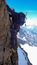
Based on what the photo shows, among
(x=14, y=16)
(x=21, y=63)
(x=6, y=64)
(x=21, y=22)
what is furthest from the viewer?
(x=21, y=63)

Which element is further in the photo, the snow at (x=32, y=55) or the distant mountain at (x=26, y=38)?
the distant mountain at (x=26, y=38)

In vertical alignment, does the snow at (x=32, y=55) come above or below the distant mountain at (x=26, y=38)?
above

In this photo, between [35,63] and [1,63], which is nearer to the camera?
[1,63]

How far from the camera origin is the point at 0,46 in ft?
39.1

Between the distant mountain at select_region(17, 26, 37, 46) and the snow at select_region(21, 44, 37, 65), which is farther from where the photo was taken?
the distant mountain at select_region(17, 26, 37, 46)

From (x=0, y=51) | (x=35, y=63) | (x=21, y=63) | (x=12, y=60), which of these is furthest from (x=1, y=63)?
(x=35, y=63)

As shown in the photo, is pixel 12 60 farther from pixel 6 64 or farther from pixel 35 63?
pixel 35 63

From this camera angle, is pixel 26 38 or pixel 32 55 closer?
pixel 32 55

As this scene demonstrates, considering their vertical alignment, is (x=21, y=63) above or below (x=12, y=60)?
below

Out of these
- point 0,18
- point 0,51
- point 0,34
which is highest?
point 0,18

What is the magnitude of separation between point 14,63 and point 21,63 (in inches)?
435

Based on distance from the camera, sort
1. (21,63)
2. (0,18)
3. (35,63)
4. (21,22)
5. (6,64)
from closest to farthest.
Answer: (0,18)
(6,64)
(21,22)
(21,63)
(35,63)

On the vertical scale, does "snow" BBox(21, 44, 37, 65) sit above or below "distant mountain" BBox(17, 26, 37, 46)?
above

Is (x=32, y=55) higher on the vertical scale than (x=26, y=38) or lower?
higher
